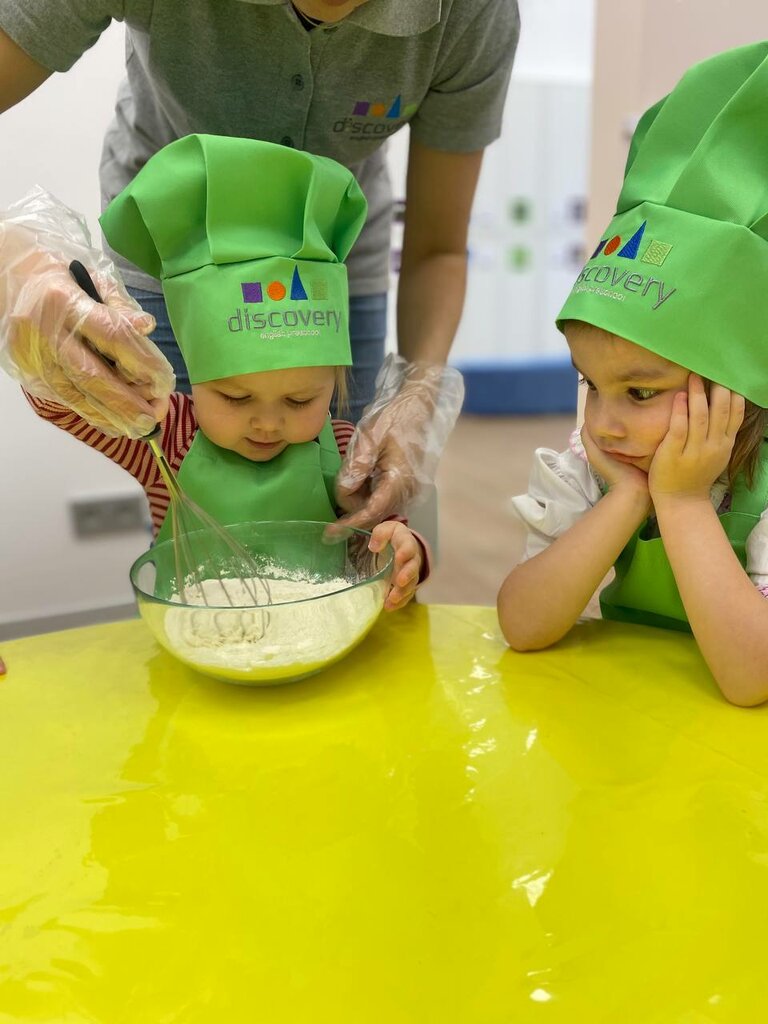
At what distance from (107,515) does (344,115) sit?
158 cm

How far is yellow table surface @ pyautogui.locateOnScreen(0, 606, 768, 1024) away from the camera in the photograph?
0.54 metres

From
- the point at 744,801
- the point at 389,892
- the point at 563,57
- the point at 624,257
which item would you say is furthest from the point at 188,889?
the point at 563,57

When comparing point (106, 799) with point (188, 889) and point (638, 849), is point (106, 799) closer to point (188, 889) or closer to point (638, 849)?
point (188, 889)

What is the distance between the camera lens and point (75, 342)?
83 centimetres

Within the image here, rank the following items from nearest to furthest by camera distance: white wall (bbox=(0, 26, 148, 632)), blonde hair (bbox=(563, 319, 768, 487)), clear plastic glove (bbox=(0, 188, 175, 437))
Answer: clear plastic glove (bbox=(0, 188, 175, 437)), blonde hair (bbox=(563, 319, 768, 487)), white wall (bbox=(0, 26, 148, 632))

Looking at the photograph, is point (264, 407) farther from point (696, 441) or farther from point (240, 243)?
point (696, 441)

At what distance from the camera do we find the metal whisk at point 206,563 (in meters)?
0.96

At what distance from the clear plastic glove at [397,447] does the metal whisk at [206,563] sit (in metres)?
0.13

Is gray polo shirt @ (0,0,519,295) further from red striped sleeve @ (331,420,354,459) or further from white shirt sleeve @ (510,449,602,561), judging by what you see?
white shirt sleeve @ (510,449,602,561)

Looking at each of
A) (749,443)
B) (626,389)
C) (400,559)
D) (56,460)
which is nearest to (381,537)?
(400,559)

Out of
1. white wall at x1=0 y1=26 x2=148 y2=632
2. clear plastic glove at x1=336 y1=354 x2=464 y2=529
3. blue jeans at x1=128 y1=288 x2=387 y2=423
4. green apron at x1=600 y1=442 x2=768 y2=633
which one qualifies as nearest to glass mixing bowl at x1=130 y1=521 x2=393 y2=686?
clear plastic glove at x1=336 y1=354 x2=464 y2=529

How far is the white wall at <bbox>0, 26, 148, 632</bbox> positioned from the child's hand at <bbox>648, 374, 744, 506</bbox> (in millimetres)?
1763

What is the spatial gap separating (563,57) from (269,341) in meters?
4.36

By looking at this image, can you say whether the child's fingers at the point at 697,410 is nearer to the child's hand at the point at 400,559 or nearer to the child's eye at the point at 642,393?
the child's eye at the point at 642,393
